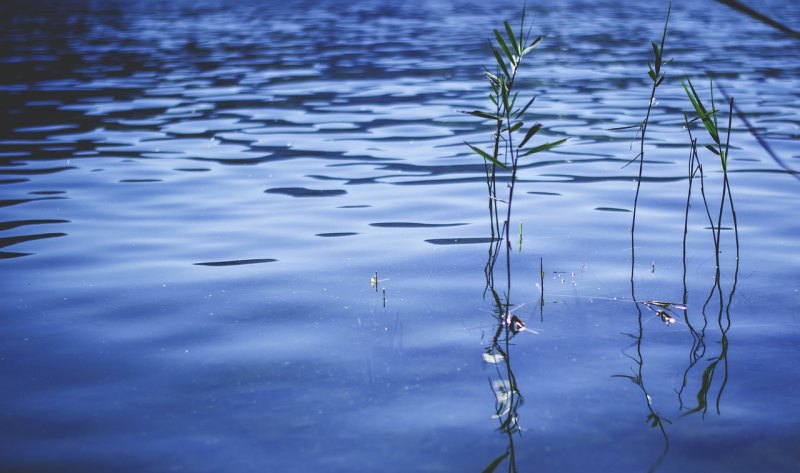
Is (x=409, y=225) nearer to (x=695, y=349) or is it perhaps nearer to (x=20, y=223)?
(x=695, y=349)

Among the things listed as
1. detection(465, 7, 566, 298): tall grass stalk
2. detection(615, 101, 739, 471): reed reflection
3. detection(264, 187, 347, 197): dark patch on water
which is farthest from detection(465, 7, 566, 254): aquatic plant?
detection(264, 187, 347, 197): dark patch on water

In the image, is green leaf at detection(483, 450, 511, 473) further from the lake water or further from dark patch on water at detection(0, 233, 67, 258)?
dark patch on water at detection(0, 233, 67, 258)

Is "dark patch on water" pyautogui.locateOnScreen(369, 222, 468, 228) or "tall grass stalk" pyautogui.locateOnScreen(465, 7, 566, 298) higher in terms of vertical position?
"tall grass stalk" pyautogui.locateOnScreen(465, 7, 566, 298)

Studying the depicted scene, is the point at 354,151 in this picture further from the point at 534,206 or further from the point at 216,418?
the point at 216,418

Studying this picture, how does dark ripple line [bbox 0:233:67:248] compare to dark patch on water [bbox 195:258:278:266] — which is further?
dark ripple line [bbox 0:233:67:248]

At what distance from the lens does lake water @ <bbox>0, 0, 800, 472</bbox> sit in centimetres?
239

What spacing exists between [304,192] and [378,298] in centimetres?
236

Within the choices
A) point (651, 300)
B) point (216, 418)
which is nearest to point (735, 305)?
point (651, 300)

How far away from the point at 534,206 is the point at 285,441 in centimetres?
328

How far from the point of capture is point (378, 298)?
11.9ft

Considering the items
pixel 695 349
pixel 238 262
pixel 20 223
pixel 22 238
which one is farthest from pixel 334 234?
pixel 695 349

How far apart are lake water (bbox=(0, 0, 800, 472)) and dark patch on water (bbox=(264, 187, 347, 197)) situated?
0.23 ft

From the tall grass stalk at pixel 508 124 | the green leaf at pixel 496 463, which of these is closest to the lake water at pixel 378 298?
the green leaf at pixel 496 463

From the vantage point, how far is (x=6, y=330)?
3316 mm
